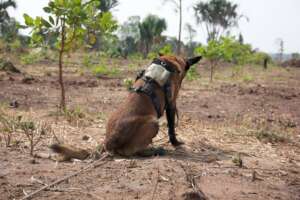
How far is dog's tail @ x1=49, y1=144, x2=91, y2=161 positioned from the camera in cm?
464

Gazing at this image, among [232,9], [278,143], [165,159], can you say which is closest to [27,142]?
[165,159]

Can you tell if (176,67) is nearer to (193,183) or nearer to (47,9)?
(193,183)

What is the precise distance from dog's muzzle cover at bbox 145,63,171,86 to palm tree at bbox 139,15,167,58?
107ft

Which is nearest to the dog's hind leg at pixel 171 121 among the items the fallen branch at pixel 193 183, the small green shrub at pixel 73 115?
the fallen branch at pixel 193 183

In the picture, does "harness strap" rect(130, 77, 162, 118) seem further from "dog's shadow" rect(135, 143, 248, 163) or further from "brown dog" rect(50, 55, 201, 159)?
"dog's shadow" rect(135, 143, 248, 163)

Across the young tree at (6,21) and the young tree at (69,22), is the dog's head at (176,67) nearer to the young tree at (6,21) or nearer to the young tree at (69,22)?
the young tree at (69,22)

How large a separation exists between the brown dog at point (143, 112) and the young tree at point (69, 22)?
7.22 feet

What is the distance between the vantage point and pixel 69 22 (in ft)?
25.6

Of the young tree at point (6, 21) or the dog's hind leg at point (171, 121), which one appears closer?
the dog's hind leg at point (171, 121)

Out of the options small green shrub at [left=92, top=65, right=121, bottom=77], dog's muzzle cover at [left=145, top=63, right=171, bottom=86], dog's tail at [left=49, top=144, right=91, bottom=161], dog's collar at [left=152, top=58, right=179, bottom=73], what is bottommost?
dog's tail at [left=49, top=144, right=91, bottom=161]

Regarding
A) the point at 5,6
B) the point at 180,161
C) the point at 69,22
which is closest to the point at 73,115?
the point at 69,22

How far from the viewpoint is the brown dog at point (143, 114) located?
512 cm

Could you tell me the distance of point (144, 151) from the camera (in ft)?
17.5

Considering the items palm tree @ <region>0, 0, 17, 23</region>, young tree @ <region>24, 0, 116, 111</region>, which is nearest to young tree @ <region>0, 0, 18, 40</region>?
palm tree @ <region>0, 0, 17, 23</region>
